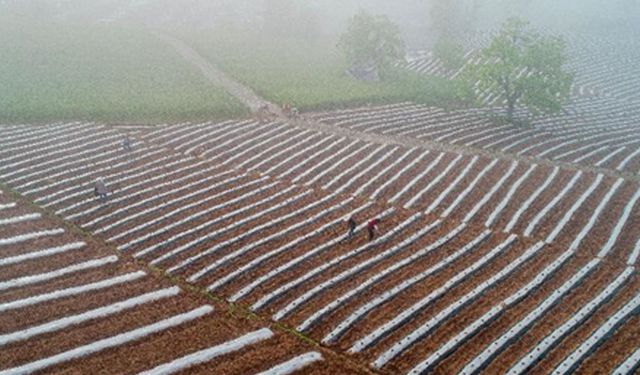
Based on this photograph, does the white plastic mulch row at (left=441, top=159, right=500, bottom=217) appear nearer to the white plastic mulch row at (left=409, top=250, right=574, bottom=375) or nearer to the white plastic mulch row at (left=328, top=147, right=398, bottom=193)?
the white plastic mulch row at (left=328, top=147, right=398, bottom=193)

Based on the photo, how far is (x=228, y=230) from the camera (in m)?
23.6

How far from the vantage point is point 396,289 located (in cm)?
1950

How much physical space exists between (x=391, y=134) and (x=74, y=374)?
2649 centimetres

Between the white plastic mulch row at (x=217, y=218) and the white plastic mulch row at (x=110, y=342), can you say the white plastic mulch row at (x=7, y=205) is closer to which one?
the white plastic mulch row at (x=217, y=218)

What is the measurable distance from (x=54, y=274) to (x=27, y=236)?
358 cm

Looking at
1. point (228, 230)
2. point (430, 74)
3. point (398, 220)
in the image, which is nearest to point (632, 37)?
point (430, 74)

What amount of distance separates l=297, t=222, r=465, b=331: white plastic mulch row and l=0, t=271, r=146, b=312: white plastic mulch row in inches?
254

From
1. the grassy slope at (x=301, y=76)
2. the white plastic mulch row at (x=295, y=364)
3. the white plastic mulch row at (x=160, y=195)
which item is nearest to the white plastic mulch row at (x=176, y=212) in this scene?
the white plastic mulch row at (x=160, y=195)

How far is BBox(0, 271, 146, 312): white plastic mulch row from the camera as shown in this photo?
1792 centimetres

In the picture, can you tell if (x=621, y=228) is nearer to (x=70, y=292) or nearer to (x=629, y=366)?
(x=629, y=366)

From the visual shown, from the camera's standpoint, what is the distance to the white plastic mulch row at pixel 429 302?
55.5 feet

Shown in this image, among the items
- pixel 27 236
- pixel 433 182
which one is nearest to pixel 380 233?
pixel 433 182

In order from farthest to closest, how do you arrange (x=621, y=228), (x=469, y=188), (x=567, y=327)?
1. (x=469, y=188)
2. (x=621, y=228)
3. (x=567, y=327)

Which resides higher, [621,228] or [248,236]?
[248,236]
